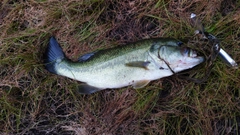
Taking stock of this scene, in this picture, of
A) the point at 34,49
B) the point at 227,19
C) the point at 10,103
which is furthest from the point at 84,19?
the point at 227,19

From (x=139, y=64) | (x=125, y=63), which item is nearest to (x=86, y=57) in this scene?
(x=125, y=63)

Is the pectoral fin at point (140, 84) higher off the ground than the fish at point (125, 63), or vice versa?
the fish at point (125, 63)

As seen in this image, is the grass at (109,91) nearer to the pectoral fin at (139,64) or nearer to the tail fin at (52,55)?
the tail fin at (52,55)

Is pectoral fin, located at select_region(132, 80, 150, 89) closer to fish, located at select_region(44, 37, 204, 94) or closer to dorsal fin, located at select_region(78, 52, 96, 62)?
fish, located at select_region(44, 37, 204, 94)

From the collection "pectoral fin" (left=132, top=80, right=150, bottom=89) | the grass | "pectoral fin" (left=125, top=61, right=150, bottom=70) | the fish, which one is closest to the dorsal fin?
the fish

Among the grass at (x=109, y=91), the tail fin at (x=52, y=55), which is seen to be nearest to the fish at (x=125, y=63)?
the tail fin at (x=52, y=55)

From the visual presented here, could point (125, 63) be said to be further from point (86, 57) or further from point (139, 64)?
point (86, 57)

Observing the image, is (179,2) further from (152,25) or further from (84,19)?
(84,19)
